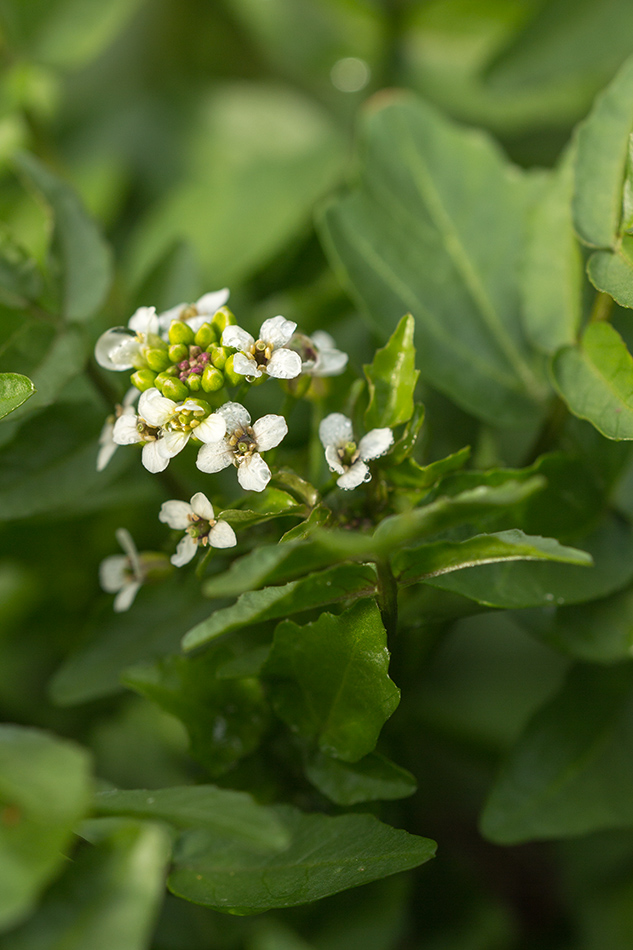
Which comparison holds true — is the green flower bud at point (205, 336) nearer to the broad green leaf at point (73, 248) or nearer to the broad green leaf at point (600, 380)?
the broad green leaf at point (73, 248)

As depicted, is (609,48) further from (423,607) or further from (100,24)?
(423,607)

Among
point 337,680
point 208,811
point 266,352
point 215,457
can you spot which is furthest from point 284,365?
point 208,811

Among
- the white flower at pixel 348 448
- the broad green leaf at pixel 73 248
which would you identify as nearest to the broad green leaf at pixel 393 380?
the white flower at pixel 348 448

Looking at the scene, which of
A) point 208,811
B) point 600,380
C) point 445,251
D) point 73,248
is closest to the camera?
point 208,811

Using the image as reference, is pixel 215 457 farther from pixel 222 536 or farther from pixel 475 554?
pixel 475 554

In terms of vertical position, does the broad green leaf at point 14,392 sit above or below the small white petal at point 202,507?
above

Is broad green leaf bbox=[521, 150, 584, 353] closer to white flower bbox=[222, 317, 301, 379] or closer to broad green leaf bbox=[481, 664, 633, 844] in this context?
white flower bbox=[222, 317, 301, 379]
